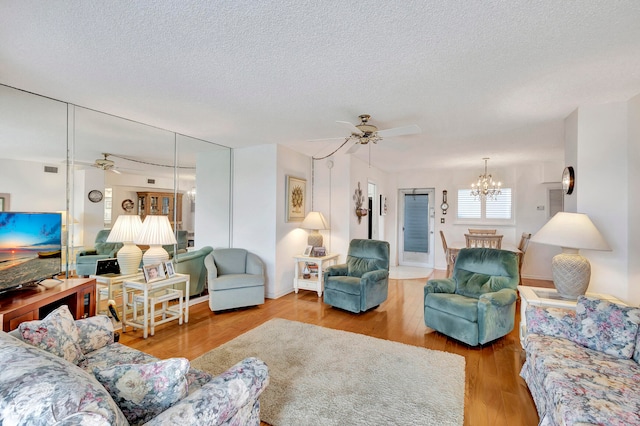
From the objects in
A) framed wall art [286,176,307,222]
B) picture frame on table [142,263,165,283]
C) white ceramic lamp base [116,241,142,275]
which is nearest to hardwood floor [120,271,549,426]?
picture frame on table [142,263,165,283]

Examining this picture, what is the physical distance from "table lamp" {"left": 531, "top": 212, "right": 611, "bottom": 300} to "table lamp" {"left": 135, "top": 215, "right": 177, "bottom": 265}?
3.86 meters

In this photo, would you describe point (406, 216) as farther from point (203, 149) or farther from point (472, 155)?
point (203, 149)

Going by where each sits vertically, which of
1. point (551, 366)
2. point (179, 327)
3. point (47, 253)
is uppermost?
point (47, 253)

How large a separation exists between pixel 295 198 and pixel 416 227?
3887 millimetres

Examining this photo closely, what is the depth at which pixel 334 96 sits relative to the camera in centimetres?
277

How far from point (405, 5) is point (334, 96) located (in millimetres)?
1256

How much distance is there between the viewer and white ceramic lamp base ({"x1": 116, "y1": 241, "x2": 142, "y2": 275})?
3367 millimetres

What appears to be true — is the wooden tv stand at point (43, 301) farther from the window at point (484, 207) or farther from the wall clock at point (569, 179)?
the window at point (484, 207)

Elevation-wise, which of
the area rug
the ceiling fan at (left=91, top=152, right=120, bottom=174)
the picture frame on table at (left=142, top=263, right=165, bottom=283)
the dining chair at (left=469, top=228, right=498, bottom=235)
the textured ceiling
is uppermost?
the textured ceiling

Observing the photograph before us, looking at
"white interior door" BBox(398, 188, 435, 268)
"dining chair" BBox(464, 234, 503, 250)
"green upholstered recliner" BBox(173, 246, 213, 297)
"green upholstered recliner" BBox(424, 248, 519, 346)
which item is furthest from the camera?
"white interior door" BBox(398, 188, 435, 268)

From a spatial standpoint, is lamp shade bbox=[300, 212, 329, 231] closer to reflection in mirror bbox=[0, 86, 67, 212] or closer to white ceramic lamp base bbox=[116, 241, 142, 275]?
white ceramic lamp base bbox=[116, 241, 142, 275]

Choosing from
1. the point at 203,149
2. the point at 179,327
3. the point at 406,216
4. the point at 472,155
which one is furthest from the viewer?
the point at 406,216

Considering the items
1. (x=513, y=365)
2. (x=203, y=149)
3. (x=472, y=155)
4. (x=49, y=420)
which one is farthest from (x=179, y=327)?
(x=472, y=155)

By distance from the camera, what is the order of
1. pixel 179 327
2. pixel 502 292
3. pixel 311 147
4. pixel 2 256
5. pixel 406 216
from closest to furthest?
pixel 2 256
pixel 502 292
pixel 179 327
pixel 311 147
pixel 406 216
